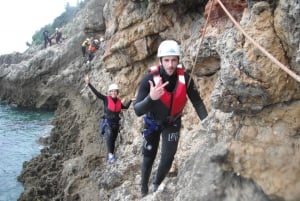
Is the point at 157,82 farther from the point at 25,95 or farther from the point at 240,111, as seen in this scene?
the point at 25,95

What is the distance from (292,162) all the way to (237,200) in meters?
0.79

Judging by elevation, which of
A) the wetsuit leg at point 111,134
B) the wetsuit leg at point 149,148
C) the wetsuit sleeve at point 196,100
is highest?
the wetsuit sleeve at point 196,100

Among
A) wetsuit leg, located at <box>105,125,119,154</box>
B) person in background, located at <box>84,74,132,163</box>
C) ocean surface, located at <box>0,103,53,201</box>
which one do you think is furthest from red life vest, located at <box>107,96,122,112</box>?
ocean surface, located at <box>0,103,53,201</box>

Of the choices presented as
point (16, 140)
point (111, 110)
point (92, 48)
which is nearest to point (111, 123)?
point (111, 110)

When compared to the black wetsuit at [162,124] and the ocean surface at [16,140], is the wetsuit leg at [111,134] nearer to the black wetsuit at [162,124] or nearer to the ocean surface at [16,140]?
the black wetsuit at [162,124]

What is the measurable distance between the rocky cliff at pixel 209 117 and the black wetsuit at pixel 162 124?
23 cm

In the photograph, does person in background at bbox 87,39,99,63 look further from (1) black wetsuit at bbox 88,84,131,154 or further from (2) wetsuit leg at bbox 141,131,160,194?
(2) wetsuit leg at bbox 141,131,160,194

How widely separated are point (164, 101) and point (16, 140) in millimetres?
22408

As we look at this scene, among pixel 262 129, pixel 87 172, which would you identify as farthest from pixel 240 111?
pixel 87 172

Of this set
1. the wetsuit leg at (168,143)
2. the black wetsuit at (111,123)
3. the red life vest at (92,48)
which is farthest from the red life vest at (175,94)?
the red life vest at (92,48)

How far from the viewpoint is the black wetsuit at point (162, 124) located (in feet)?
19.4

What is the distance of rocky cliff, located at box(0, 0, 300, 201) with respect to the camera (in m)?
4.63

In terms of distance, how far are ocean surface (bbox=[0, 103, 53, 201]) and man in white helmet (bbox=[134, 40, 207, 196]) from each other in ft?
38.3

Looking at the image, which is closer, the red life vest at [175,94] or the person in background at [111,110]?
the red life vest at [175,94]
